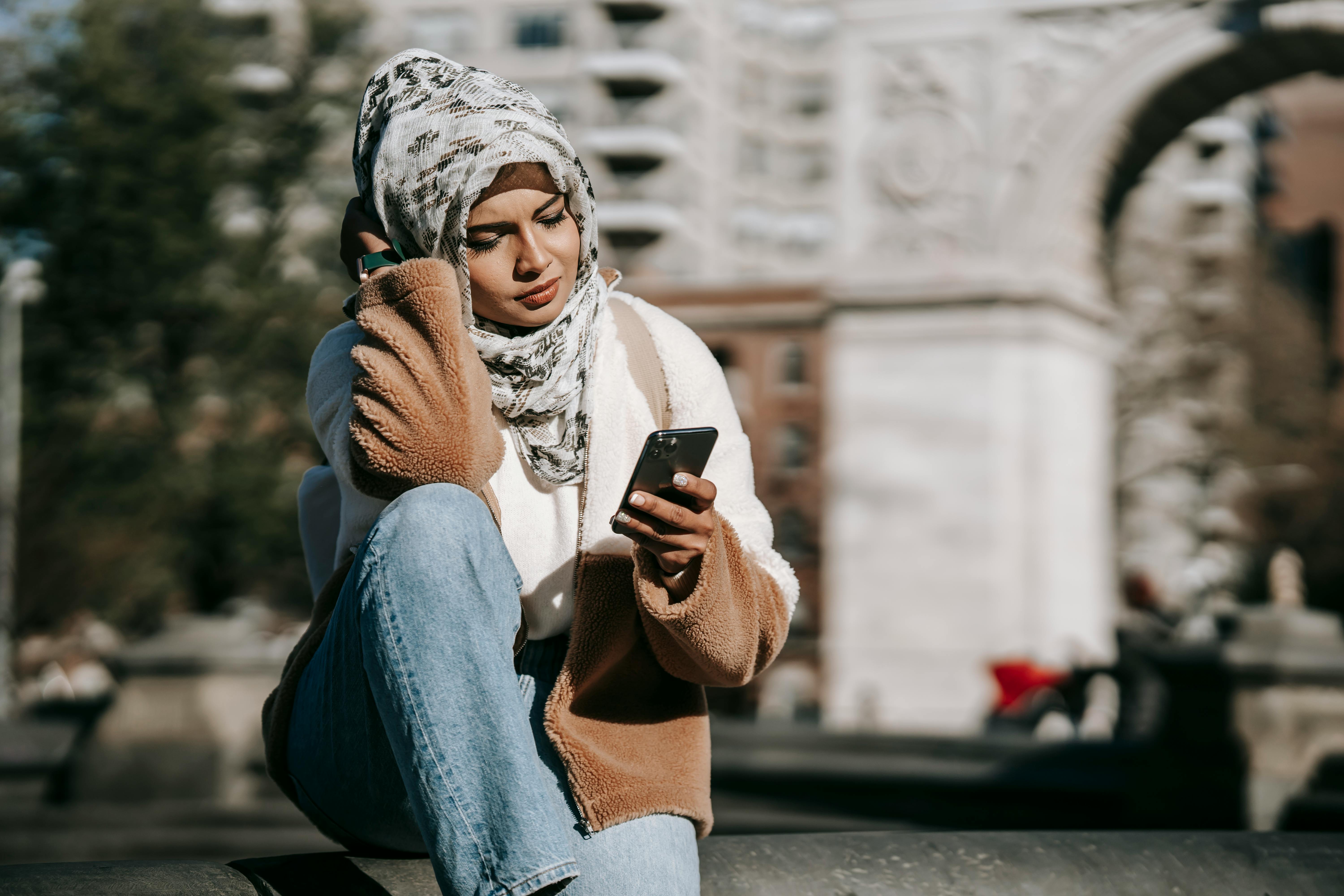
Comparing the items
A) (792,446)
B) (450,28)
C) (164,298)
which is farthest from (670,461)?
(450,28)

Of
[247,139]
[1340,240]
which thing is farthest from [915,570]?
[1340,240]

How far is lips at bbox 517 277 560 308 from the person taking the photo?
2180 mm

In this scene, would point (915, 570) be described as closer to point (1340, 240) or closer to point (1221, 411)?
point (1221, 411)

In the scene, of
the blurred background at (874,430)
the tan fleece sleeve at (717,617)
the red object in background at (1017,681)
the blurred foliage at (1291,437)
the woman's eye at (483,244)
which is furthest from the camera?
the blurred foliage at (1291,437)

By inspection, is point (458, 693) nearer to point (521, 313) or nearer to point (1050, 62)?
point (521, 313)

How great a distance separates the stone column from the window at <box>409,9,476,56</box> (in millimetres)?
34890

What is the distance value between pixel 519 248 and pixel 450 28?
152 ft

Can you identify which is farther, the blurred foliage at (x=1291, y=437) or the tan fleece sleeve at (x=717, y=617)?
the blurred foliage at (x=1291, y=437)

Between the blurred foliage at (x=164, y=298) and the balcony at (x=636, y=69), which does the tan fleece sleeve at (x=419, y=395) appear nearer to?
the blurred foliage at (x=164, y=298)

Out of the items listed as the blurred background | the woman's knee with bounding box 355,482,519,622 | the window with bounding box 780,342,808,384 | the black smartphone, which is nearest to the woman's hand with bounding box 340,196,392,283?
the woman's knee with bounding box 355,482,519,622

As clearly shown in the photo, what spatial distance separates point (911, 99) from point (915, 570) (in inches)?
165

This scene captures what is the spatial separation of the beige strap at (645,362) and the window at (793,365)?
42395 mm

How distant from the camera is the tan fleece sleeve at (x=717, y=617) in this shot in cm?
194

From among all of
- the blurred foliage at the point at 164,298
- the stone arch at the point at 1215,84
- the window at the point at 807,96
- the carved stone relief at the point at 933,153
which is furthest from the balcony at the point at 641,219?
the stone arch at the point at 1215,84
